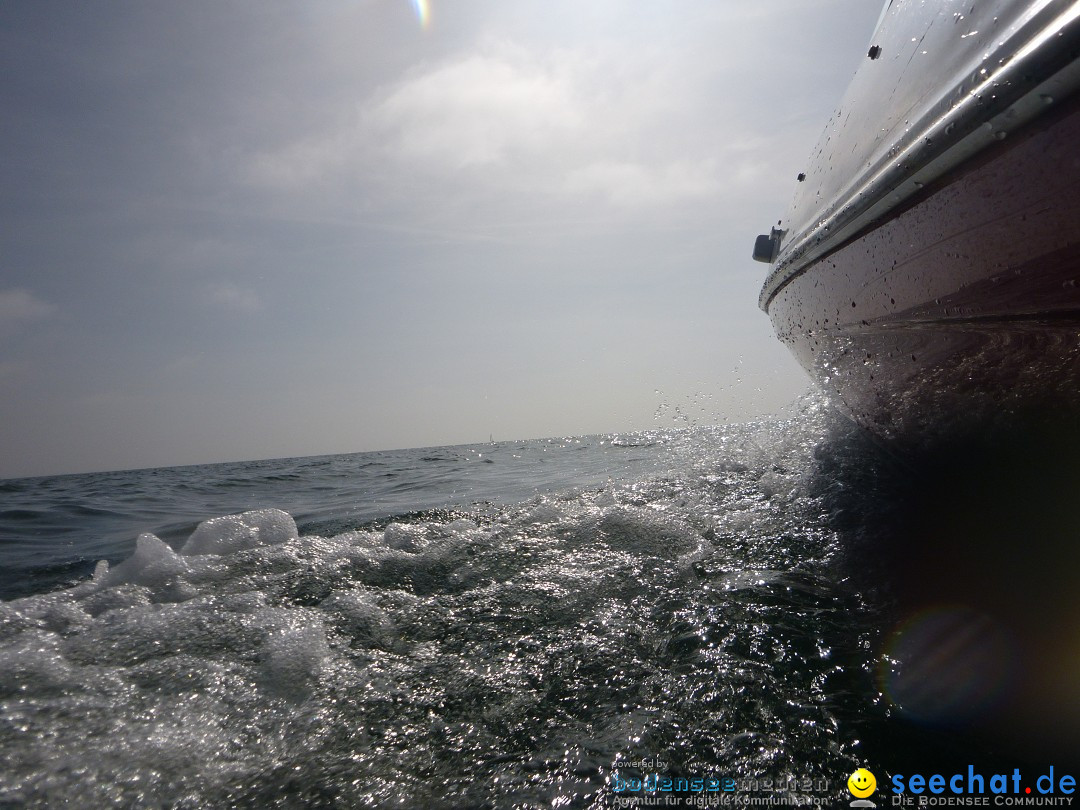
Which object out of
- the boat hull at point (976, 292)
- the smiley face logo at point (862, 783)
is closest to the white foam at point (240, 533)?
the smiley face logo at point (862, 783)

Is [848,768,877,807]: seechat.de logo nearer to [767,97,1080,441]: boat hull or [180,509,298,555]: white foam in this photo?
[767,97,1080,441]: boat hull

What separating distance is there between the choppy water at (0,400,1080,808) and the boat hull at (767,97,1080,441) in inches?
25.7

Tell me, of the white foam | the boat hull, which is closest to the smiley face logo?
the boat hull

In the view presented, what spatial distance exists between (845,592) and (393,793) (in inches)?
58.6

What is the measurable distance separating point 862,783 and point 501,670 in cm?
83

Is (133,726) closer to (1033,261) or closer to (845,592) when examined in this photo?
(845,592)

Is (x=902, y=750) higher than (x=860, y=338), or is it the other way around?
(x=860, y=338)

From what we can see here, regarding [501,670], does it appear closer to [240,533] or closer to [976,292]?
[976,292]

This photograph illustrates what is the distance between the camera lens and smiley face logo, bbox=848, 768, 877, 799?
0.97 m

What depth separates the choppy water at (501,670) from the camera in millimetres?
1070

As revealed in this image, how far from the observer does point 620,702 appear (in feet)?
4.14

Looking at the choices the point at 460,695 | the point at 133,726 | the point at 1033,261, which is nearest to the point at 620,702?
the point at 460,695

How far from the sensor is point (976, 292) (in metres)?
1.44

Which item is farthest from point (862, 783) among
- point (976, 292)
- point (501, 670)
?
point (976, 292)
